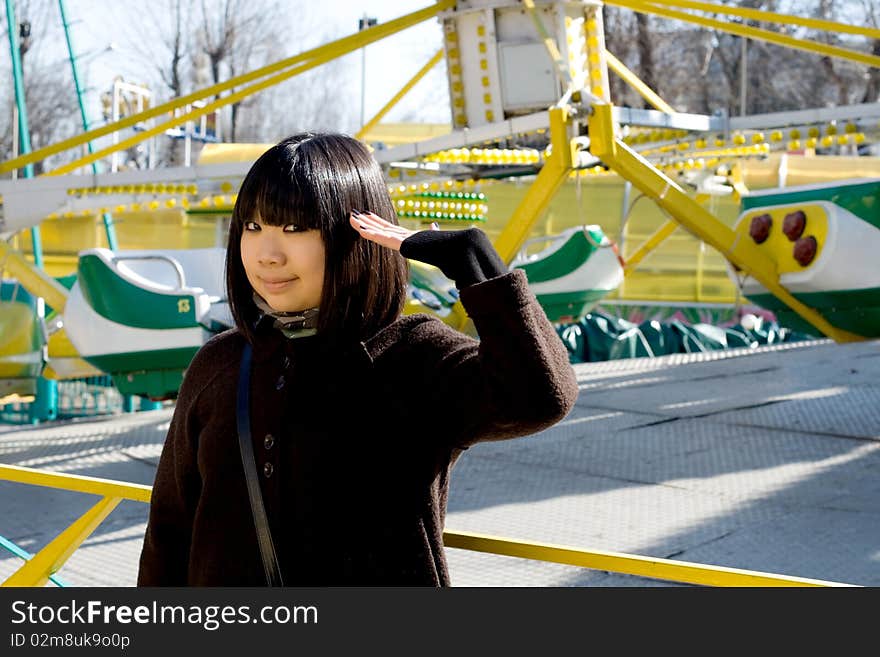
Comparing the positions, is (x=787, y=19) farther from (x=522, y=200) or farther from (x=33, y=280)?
(x=33, y=280)

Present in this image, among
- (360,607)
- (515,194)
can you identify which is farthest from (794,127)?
(515,194)

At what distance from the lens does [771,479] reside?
507 centimetres

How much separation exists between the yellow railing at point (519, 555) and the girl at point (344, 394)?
0.69ft

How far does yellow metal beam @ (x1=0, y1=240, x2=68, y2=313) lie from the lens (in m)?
7.39

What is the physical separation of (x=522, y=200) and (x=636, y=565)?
5592 millimetres

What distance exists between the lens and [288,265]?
1739 millimetres

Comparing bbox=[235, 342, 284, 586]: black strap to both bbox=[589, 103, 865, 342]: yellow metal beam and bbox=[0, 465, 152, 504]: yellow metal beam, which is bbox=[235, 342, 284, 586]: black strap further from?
bbox=[589, 103, 865, 342]: yellow metal beam

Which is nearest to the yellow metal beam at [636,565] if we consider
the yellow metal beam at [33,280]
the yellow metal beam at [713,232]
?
the yellow metal beam at [713,232]

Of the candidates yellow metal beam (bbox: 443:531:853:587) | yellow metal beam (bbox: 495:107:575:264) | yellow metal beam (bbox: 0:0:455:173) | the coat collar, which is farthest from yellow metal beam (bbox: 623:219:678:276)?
the coat collar

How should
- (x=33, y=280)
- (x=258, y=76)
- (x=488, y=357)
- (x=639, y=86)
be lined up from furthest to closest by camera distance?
(x=639, y=86)
(x=33, y=280)
(x=258, y=76)
(x=488, y=357)

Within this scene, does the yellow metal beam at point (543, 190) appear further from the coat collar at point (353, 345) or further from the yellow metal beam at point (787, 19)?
the coat collar at point (353, 345)

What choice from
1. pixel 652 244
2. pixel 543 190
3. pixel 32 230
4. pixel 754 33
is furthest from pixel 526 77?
pixel 32 230

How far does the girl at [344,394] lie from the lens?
168 centimetres

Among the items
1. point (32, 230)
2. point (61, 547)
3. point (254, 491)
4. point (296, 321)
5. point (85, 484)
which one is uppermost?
point (32, 230)
